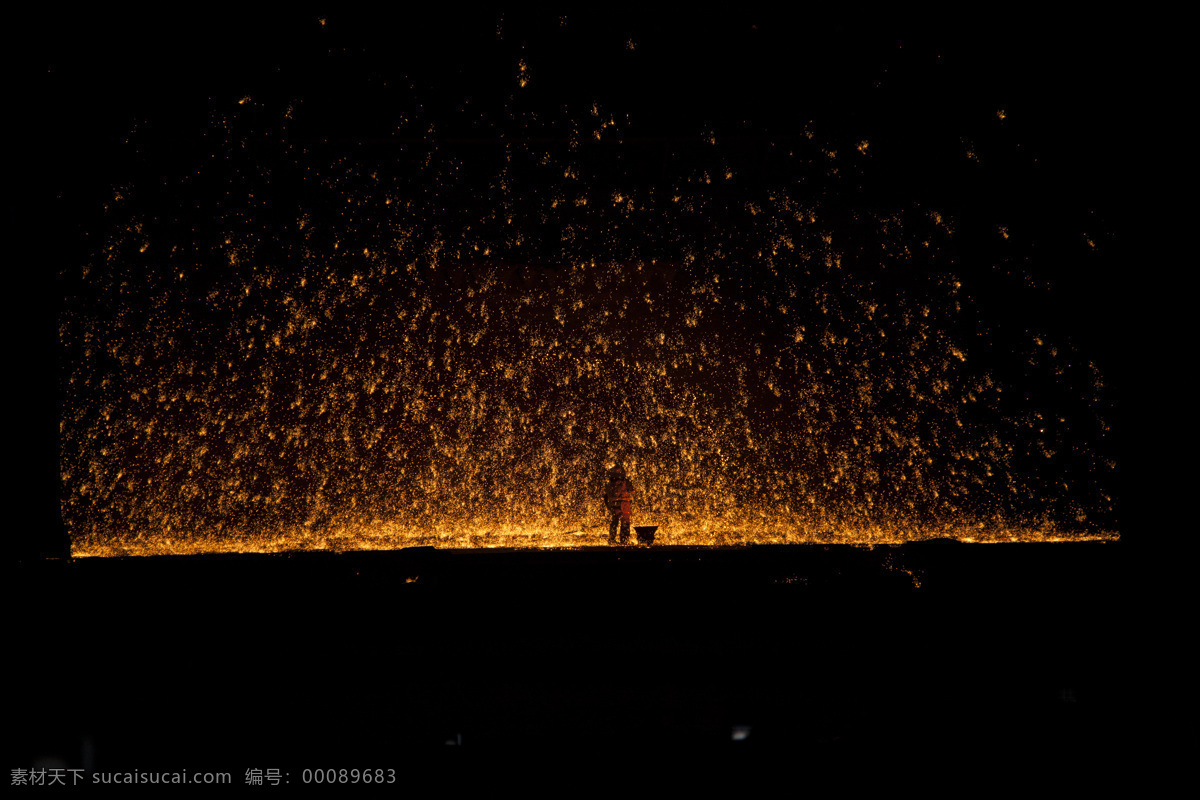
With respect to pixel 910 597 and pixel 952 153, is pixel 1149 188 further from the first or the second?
pixel 910 597

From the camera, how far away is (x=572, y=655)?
258 cm

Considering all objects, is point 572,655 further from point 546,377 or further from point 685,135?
point 546,377

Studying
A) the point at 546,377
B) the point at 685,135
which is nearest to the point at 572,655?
the point at 685,135

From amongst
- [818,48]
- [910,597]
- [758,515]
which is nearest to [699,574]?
[910,597]

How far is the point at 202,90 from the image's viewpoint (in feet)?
11.2

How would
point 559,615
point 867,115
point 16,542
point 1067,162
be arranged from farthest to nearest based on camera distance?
point 1067,162
point 867,115
point 16,542
point 559,615

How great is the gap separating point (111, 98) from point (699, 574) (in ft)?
12.5

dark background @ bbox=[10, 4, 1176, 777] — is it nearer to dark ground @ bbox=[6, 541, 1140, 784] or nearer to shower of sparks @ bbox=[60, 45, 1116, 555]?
dark ground @ bbox=[6, 541, 1140, 784]

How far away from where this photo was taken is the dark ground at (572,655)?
2.44 metres

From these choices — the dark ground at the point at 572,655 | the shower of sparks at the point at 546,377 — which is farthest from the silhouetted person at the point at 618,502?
the dark ground at the point at 572,655

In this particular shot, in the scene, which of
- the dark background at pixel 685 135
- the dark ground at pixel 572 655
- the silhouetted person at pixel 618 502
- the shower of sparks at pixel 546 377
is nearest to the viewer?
the dark ground at pixel 572 655

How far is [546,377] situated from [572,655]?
11.6ft

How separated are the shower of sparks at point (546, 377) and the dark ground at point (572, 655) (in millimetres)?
2483

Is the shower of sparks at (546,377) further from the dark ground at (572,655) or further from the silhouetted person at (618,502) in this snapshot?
the dark ground at (572,655)
